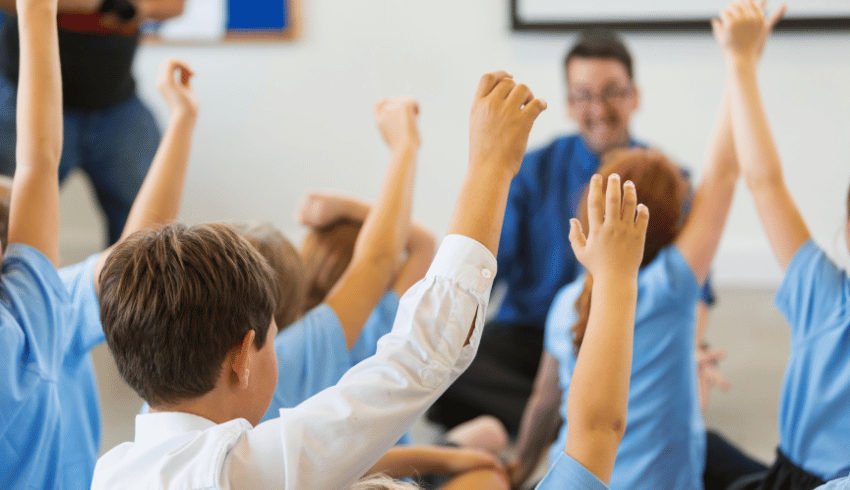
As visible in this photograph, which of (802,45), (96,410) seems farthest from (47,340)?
(802,45)

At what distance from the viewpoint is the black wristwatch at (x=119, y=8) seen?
182 cm

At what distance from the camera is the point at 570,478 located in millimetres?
593

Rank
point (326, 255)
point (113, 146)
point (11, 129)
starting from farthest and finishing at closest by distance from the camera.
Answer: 1. point (113, 146)
2. point (11, 129)
3. point (326, 255)

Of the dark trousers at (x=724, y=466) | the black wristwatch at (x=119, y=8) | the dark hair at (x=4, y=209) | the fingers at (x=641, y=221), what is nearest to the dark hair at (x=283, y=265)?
the dark hair at (x=4, y=209)

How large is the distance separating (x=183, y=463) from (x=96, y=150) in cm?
177

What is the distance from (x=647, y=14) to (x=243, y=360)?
2667mm

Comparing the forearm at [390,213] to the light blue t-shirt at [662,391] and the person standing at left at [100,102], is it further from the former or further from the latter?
the person standing at left at [100,102]

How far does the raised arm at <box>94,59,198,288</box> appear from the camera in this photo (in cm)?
102

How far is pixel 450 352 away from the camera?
57cm

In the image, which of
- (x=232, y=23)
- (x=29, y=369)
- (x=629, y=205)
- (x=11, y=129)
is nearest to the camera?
(x=629, y=205)

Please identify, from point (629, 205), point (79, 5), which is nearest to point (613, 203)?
point (629, 205)

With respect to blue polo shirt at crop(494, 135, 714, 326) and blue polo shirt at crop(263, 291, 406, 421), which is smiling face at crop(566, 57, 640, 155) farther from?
blue polo shirt at crop(263, 291, 406, 421)

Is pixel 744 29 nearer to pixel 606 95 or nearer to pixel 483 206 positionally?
pixel 483 206

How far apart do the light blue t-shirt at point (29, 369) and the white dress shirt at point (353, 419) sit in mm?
215
